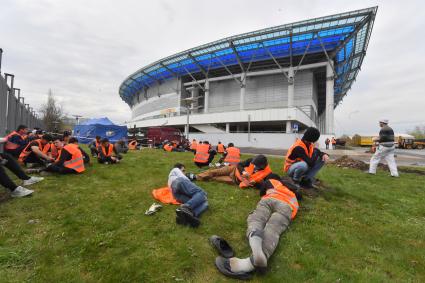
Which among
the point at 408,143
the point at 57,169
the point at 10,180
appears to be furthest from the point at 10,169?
the point at 408,143

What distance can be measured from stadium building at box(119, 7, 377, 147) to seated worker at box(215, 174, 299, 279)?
21642 mm

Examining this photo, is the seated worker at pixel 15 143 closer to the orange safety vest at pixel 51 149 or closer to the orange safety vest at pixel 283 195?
the orange safety vest at pixel 51 149

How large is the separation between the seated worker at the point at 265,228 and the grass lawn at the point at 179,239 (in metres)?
0.12

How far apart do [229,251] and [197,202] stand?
1.28 m

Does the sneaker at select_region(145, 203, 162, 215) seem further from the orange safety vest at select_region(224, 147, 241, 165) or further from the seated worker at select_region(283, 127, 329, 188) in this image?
the orange safety vest at select_region(224, 147, 241, 165)

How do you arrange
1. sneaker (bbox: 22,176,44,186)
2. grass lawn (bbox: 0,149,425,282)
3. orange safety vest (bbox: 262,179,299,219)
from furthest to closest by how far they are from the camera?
sneaker (bbox: 22,176,44,186), orange safety vest (bbox: 262,179,299,219), grass lawn (bbox: 0,149,425,282)

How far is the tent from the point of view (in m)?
21.2

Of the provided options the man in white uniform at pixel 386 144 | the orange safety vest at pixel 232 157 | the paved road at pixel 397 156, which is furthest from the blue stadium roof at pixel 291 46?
the orange safety vest at pixel 232 157

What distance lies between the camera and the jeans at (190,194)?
147 inches

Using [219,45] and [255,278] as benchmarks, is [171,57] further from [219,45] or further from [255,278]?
[255,278]

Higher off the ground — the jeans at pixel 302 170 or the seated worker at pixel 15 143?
the seated worker at pixel 15 143

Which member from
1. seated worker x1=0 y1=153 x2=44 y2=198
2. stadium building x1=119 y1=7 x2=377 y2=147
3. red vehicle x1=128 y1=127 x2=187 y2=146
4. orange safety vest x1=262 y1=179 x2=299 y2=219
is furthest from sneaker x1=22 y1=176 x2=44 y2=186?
stadium building x1=119 y1=7 x2=377 y2=147

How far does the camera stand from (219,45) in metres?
36.5

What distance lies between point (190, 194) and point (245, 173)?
6.59ft
